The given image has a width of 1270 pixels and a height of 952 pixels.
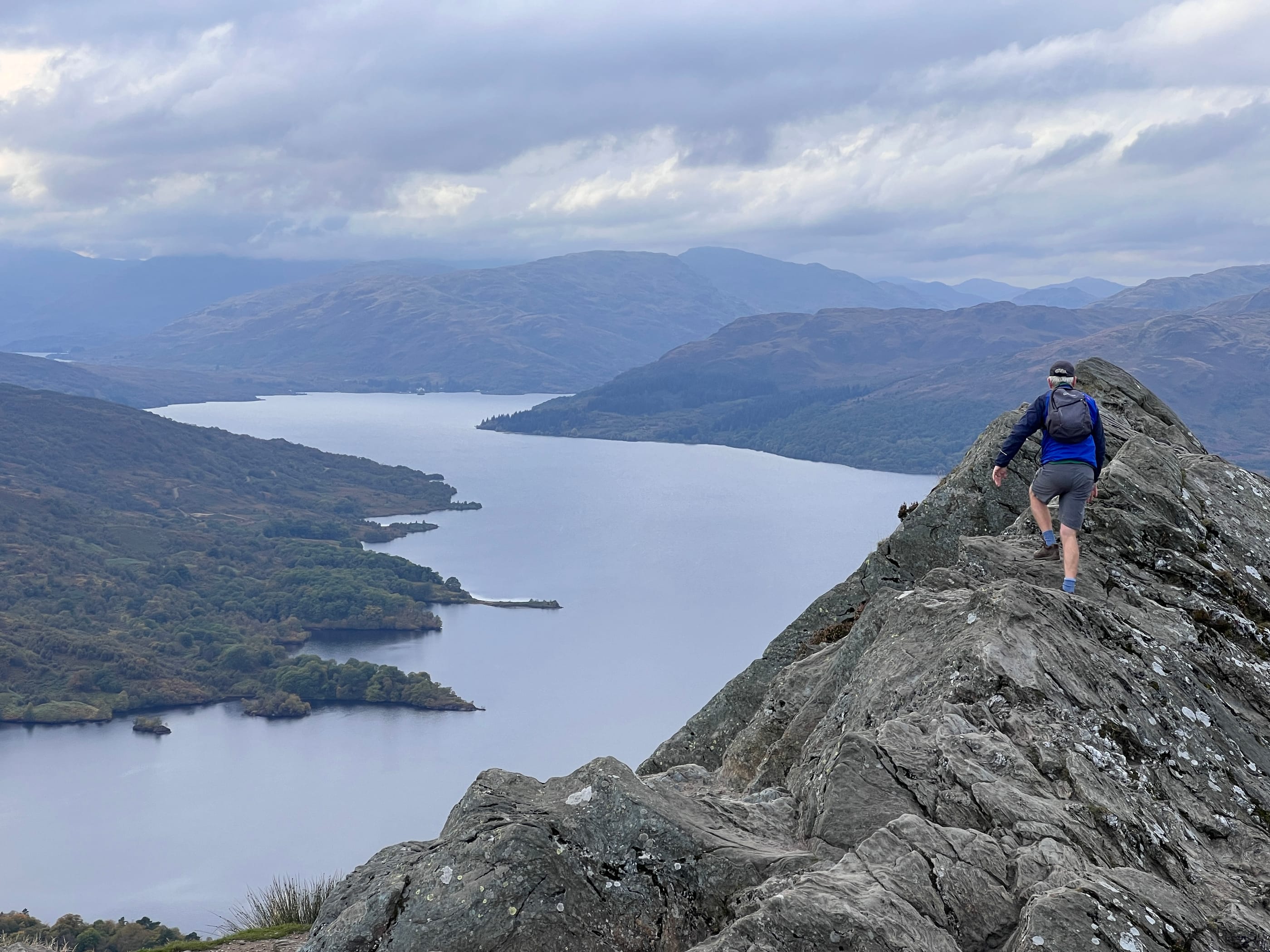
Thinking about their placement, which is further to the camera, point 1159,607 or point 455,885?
point 1159,607

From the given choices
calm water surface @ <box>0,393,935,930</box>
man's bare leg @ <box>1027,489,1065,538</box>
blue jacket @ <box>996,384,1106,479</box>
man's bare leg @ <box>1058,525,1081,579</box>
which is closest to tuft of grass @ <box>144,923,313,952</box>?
man's bare leg @ <box>1058,525,1081,579</box>

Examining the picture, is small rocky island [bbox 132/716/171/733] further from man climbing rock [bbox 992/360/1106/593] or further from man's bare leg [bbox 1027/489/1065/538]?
man climbing rock [bbox 992/360/1106/593]

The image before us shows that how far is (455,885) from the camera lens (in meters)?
10.1

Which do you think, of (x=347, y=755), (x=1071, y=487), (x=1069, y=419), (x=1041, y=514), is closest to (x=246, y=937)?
(x=1041, y=514)

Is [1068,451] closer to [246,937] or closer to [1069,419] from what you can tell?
[1069,419]

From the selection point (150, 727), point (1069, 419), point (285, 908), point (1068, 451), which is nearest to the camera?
point (1069, 419)

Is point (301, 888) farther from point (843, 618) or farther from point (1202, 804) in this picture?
point (1202, 804)

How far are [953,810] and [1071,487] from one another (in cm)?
679

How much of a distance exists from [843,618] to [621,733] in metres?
119

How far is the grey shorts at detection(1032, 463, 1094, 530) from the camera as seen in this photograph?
15.3m

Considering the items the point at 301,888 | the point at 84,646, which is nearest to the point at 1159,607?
the point at 301,888

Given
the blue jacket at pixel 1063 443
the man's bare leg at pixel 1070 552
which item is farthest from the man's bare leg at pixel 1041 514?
the man's bare leg at pixel 1070 552

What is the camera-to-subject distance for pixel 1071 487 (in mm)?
15391

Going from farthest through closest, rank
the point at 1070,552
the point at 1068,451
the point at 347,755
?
the point at 347,755 → the point at 1068,451 → the point at 1070,552
